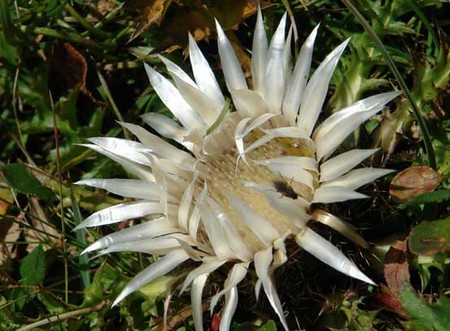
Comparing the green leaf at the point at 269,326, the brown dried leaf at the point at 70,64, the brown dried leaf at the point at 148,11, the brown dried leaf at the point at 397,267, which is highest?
the brown dried leaf at the point at 148,11

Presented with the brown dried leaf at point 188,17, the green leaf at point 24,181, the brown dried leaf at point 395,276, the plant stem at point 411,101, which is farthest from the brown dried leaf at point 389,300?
the green leaf at point 24,181

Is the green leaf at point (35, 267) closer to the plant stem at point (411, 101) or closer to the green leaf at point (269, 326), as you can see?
the green leaf at point (269, 326)

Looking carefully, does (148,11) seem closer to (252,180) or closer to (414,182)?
(252,180)

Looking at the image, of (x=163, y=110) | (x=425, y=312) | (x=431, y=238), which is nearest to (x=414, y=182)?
(x=431, y=238)

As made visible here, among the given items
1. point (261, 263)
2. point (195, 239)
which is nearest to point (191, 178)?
point (195, 239)

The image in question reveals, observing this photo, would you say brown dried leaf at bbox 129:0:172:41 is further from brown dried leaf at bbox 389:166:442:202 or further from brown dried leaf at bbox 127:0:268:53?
brown dried leaf at bbox 389:166:442:202

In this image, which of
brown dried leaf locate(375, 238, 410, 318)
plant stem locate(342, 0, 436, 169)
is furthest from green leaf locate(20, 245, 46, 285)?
plant stem locate(342, 0, 436, 169)
